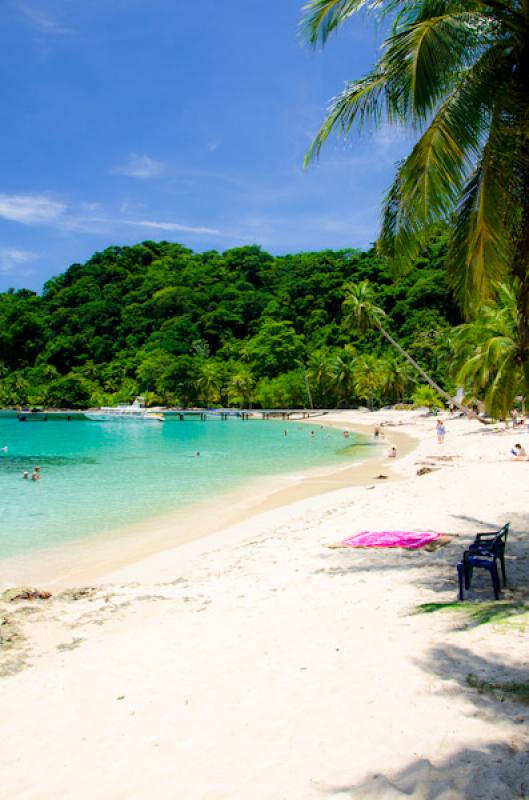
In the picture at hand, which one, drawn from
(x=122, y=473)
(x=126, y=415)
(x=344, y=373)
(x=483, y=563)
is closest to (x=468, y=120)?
(x=483, y=563)

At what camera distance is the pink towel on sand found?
8539 mm

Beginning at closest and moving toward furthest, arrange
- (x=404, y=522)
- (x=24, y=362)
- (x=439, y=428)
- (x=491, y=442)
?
(x=404, y=522)
(x=491, y=442)
(x=439, y=428)
(x=24, y=362)

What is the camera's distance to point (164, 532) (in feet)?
43.0

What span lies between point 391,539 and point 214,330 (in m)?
89.7

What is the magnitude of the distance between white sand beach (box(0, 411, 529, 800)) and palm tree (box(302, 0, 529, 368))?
3.06 metres

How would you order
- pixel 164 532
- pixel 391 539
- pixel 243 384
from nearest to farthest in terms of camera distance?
pixel 391 539 < pixel 164 532 < pixel 243 384

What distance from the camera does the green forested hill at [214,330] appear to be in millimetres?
71375

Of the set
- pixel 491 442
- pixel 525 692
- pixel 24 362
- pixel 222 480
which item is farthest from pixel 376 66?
pixel 24 362

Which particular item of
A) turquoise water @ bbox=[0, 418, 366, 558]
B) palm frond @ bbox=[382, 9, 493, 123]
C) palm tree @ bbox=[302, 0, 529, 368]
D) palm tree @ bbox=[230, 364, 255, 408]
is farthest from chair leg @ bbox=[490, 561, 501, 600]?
palm tree @ bbox=[230, 364, 255, 408]

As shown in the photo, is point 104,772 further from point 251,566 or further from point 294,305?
point 294,305

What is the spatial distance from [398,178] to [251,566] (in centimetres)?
574

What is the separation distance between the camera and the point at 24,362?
109m

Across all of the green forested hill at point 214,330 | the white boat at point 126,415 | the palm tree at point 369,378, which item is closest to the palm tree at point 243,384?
the green forested hill at point 214,330

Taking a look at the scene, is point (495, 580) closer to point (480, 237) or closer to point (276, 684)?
point (276, 684)
